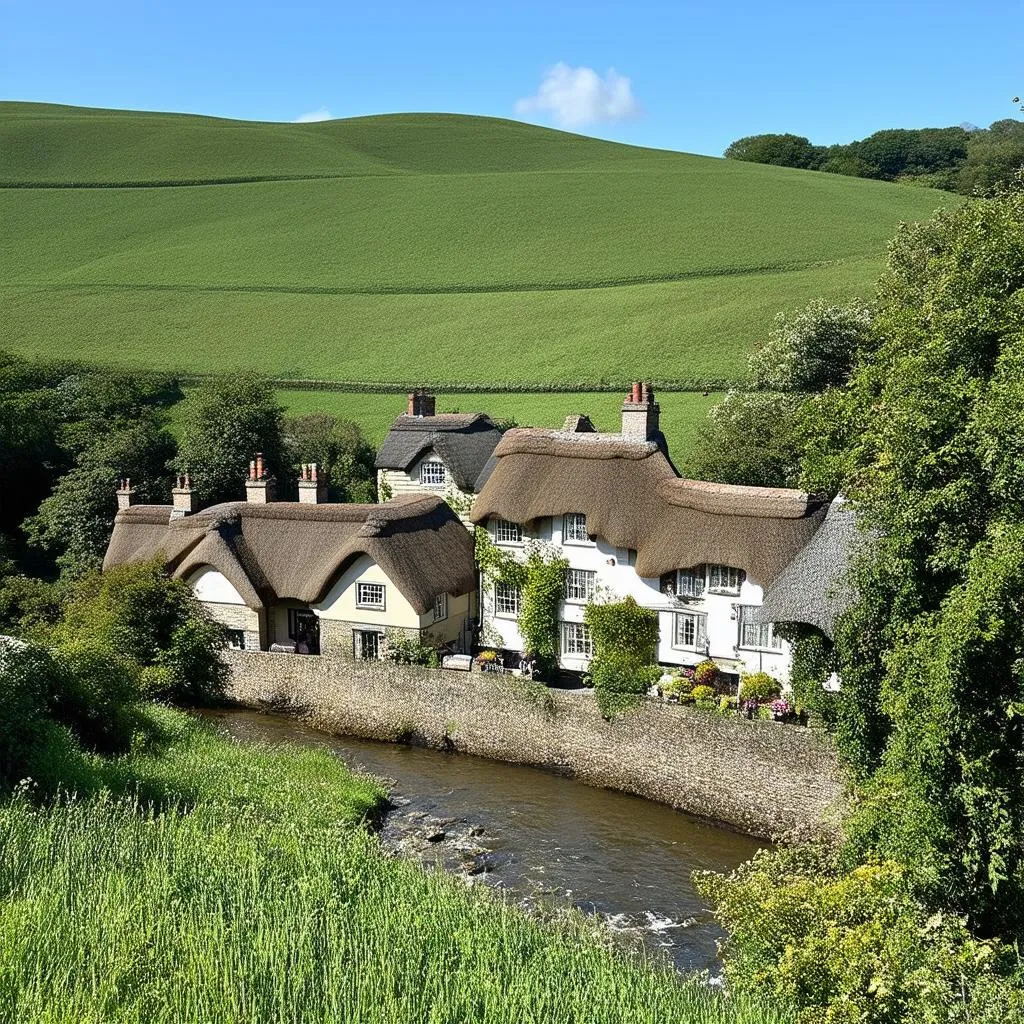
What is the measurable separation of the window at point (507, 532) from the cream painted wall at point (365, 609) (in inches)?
130

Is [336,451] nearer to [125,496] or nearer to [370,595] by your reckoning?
[125,496]

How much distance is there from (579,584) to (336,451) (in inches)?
818

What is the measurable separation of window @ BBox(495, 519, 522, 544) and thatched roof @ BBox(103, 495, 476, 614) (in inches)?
69.7

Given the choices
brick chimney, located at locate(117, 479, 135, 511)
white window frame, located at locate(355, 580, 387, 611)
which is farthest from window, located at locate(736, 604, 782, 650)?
brick chimney, located at locate(117, 479, 135, 511)

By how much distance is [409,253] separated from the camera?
8369 cm

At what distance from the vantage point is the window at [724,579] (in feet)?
93.2

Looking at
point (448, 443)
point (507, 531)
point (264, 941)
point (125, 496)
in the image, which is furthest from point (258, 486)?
point (264, 941)

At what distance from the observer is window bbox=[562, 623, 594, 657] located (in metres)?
31.2

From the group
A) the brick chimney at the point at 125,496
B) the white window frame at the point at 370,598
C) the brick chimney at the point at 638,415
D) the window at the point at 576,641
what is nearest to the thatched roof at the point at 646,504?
the brick chimney at the point at 638,415

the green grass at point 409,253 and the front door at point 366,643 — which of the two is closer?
the front door at point 366,643

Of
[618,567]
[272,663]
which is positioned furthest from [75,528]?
[618,567]

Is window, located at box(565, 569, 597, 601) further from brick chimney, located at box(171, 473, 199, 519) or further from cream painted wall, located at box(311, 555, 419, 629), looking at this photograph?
brick chimney, located at box(171, 473, 199, 519)

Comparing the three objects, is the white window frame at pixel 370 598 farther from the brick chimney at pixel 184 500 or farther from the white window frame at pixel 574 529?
the brick chimney at pixel 184 500

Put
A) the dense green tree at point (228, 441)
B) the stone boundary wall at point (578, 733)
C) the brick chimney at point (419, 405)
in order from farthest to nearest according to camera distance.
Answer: the dense green tree at point (228, 441)
the brick chimney at point (419, 405)
the stone boundary wall at point (578, 733)
